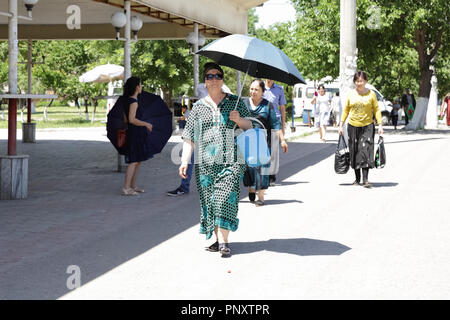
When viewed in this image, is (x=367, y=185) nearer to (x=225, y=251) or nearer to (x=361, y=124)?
(x=361, y=124)

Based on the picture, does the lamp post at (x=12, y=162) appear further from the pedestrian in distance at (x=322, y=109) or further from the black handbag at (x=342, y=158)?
the pedestrian in distance at (x=322, y=109)

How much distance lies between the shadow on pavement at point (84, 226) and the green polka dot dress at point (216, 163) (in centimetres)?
58

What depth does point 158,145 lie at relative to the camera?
12383 millimetres

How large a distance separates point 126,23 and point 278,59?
318 inches

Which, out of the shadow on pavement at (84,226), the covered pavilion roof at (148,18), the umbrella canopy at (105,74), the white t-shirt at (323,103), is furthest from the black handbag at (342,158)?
the umbrella canopy at (105,74)

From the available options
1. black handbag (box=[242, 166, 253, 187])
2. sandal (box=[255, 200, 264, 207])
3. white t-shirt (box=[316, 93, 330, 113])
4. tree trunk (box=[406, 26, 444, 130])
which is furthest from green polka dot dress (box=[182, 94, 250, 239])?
tree trunk (box=[406, 26, 444, 130])

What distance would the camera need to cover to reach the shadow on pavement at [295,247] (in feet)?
24.2

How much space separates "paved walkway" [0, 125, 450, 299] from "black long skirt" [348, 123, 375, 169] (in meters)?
0.49

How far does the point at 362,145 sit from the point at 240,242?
204 inches

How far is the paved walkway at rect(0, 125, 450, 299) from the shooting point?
5.95 metres

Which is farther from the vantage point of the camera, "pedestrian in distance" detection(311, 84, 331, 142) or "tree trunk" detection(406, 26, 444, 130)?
"tree trunk" detection(406, 26, 444, 130)

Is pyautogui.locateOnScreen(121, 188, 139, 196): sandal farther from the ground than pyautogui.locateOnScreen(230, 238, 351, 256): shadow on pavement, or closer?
farther from the ground

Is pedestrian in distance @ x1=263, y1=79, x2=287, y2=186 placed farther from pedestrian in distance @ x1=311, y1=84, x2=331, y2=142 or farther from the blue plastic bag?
pedestrian in distance @ x1=311, y1=84, x2=331, y2=142
